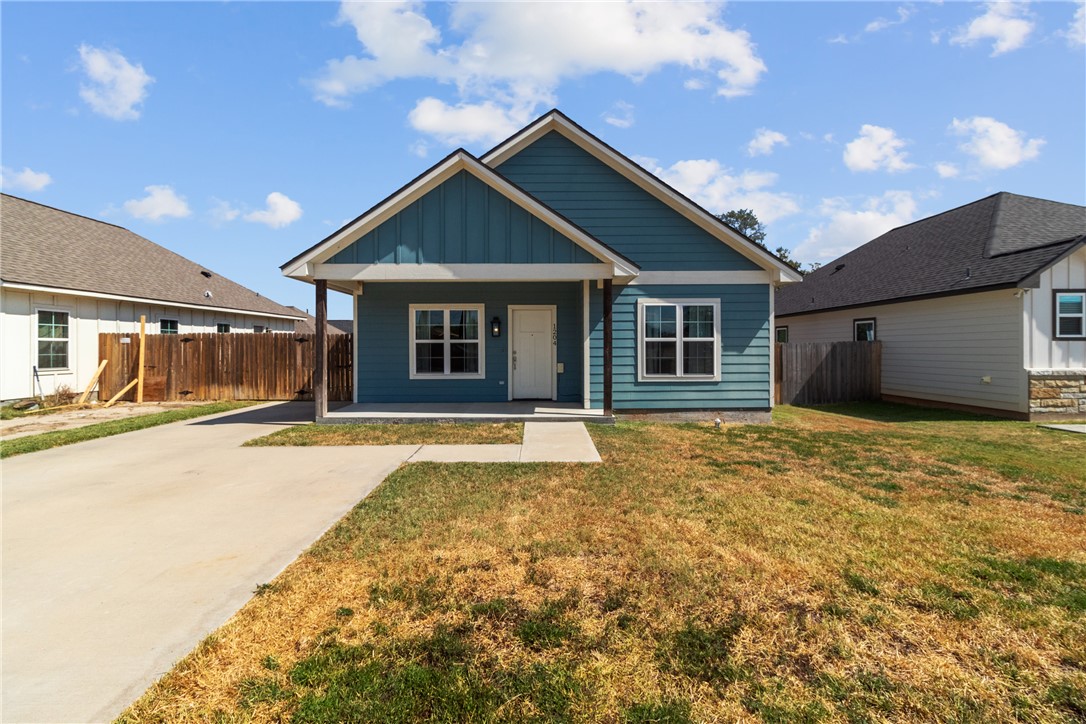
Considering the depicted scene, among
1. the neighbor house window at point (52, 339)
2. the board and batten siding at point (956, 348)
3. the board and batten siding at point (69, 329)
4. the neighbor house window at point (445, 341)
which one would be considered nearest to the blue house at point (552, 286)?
the neighbor house window at point (445, 341)

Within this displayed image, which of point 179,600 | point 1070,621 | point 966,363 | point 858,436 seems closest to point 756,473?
point 1070,621

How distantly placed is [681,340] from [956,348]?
8592 mm

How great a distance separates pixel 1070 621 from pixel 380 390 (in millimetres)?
11353

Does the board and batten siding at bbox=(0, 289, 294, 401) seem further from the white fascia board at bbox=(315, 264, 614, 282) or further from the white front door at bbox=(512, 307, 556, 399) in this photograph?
the white front door at bbox=(512, 307, 556, 399)

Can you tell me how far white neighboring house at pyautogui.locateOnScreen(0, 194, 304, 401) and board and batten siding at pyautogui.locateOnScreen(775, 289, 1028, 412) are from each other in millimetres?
23496

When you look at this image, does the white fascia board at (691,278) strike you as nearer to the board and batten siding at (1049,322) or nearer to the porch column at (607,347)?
the porch column at (607,347)

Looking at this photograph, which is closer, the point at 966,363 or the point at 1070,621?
the point at 1070,621

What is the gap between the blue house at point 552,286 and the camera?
9.37 metres

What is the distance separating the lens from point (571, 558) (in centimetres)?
379

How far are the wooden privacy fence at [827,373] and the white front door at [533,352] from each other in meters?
7.35

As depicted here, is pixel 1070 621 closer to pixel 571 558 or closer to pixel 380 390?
pixel 571 558

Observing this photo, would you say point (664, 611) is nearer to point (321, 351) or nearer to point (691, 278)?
point (321, 351)

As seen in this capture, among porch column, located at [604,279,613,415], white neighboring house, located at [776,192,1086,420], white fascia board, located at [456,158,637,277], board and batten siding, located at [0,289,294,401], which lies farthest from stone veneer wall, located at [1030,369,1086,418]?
board and batten siding, located at [0,289,294,401]

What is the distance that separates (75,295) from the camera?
44.9 ft
